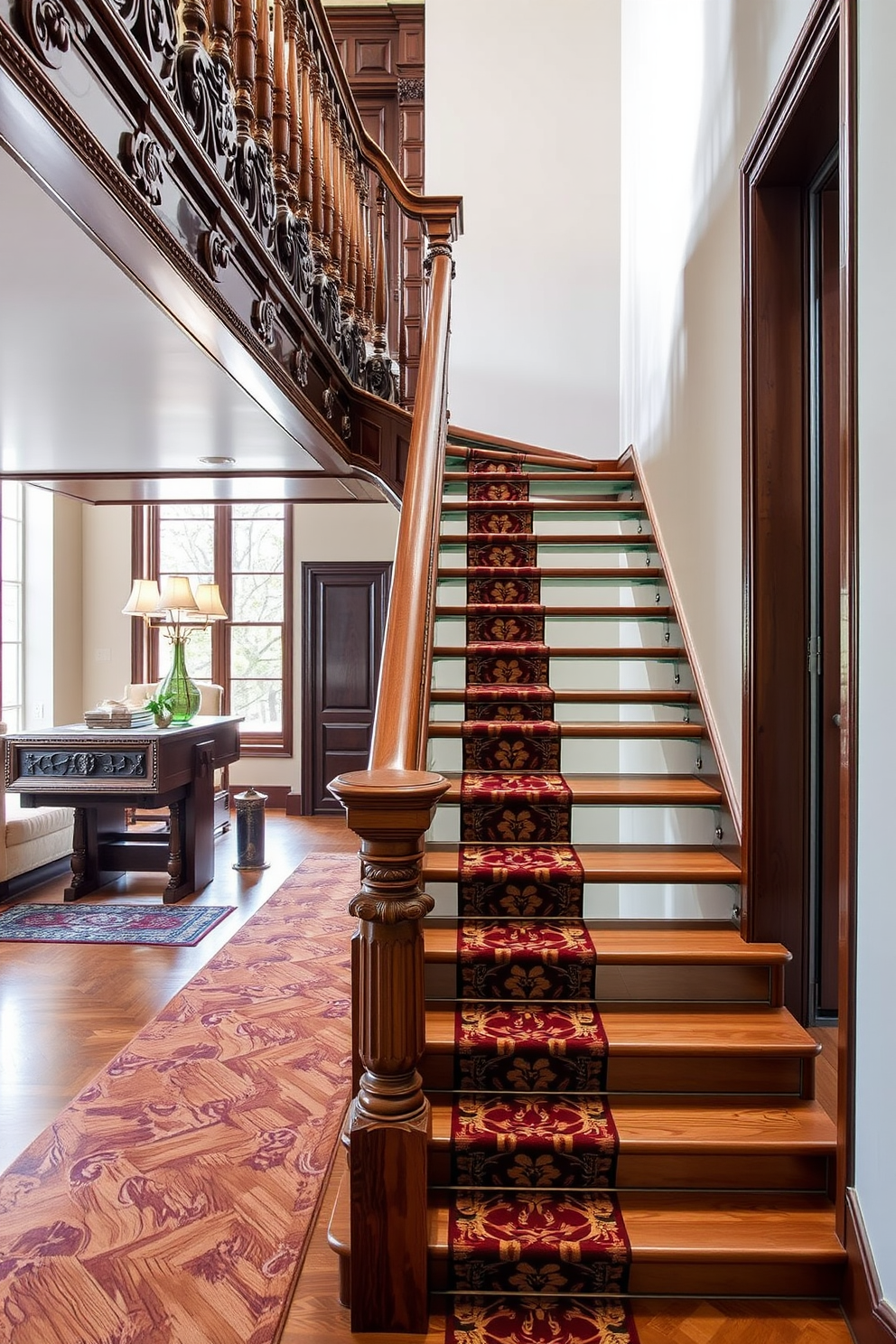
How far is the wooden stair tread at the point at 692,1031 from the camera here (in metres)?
2.03

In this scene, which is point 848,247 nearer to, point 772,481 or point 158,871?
point 772,481

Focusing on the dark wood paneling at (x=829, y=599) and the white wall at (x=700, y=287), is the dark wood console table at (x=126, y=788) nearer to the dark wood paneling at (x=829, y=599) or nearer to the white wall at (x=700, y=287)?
the white wall at (x=700, y=287)

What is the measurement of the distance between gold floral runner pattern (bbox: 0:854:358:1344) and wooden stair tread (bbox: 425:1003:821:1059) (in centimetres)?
56

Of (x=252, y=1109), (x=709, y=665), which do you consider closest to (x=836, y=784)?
(x=709, y=665)

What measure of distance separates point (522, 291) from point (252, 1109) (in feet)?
16.0

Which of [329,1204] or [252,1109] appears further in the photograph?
[252,1109]

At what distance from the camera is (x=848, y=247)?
66.0 inches

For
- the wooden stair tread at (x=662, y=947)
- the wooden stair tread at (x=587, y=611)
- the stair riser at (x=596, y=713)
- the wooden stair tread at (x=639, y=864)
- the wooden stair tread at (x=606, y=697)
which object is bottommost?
the wooden stair tread at (x=662, y=947)

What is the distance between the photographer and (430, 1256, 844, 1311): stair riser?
5.65ft

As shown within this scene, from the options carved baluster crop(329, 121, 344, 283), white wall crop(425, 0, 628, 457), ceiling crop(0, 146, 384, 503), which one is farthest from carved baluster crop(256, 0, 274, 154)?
white wall crop(425, 0, 628, 457)

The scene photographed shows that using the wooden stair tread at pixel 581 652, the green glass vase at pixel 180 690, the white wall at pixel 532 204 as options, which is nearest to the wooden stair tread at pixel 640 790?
the wooden stair tread at pixel 581 652

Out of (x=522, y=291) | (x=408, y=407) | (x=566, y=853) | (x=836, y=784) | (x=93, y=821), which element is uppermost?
(x=522, y=291)

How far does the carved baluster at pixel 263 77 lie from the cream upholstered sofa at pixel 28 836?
342 centimetres

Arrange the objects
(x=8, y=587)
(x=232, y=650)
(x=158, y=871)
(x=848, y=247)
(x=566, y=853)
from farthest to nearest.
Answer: (x=232, y=650) → (x=8, y=587) → (x=158, y=871) → (x=566, y=853) → (x=848, y=247)
